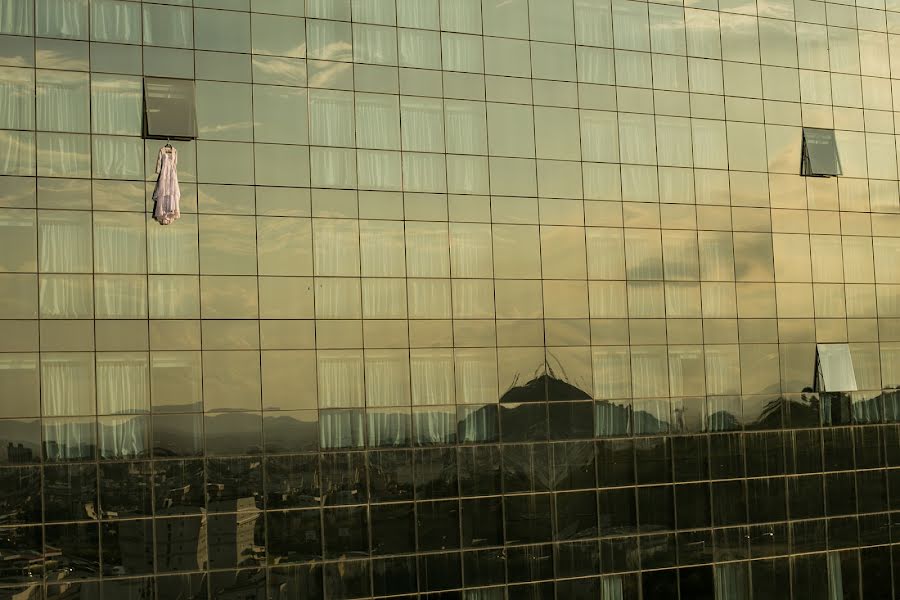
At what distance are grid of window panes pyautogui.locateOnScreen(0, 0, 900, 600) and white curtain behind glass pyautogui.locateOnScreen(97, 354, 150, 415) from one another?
0.07 metres

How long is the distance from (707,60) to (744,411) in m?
10.8

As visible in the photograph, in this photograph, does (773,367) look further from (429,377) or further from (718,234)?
(429,377)

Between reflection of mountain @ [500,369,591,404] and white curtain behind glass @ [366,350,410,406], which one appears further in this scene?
reflection of mountain @ [500,369,591,404]

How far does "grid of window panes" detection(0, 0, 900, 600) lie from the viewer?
80.9 ft

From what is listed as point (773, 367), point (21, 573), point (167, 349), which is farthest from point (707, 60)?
point (21, 573)

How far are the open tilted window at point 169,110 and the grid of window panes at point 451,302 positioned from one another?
0.99 ft

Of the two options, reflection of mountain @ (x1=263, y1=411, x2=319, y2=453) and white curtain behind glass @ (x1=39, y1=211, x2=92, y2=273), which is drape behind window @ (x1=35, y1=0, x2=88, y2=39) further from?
reflection of mountain @ (x1=263, y1=411, x2=319, y2=453)

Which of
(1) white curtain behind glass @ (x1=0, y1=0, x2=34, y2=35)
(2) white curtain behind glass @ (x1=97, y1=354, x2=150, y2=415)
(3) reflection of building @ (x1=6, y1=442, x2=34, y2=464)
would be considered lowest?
(3) reflection of building @ (x1=6, y1=442, x2=34, y2=464)

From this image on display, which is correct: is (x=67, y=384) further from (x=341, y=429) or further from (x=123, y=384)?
(x=341, y=429)

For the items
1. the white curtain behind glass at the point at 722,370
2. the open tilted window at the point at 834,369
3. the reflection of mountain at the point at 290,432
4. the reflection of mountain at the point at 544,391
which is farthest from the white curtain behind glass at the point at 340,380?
the open tilted window at the point at 834,369

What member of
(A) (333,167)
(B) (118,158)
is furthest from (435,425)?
(B) (118,158)

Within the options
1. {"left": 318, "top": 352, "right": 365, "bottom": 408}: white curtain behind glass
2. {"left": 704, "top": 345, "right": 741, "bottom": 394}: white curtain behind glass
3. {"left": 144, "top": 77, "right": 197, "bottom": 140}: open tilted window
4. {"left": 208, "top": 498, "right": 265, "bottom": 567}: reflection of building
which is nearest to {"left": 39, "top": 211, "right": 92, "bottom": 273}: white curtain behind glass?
{"left": 144, "top": 77, "right": 197, "bottom": 140}: open tilted window

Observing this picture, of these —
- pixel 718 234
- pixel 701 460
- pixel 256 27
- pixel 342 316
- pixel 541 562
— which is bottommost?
pixel 541 562

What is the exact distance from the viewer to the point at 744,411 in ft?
101
